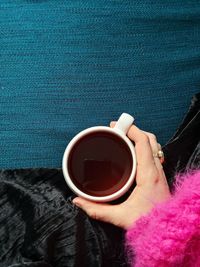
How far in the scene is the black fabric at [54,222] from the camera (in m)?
0.66

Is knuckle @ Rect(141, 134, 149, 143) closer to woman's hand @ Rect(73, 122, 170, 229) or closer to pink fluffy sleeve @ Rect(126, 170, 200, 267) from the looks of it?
woman's hand @ Rect(73, 122, 170, 229)

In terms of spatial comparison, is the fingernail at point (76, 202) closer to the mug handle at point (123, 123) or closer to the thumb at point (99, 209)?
the thumb at point (99, 209)

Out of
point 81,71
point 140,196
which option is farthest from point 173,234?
point 81,71

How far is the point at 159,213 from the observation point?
61cm

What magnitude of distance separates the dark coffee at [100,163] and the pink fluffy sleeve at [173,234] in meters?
0.08

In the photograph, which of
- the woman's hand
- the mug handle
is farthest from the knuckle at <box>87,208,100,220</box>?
the mug handle

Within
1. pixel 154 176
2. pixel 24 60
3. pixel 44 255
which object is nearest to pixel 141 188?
pixel 154 176

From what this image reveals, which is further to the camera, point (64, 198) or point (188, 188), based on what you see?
point (64, 198)

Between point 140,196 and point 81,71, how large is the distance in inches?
9.0

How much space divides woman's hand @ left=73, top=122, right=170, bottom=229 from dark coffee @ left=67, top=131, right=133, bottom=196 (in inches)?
0.7

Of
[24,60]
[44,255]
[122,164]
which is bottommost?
[44,255]

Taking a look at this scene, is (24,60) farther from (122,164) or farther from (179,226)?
(179,226)

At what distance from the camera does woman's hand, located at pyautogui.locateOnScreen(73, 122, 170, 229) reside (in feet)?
2.15

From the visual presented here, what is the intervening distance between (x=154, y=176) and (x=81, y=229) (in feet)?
0.42
